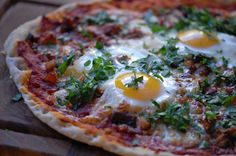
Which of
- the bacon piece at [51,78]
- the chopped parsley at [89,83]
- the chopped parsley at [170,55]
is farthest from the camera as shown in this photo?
the chopped parsley at [170,55]

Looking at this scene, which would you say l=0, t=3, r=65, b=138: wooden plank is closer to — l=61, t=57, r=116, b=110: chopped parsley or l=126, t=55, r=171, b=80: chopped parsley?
l=61, t=57, r=116, b=110: chopped parsley

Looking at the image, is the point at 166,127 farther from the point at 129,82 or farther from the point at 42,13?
the point at 42,13

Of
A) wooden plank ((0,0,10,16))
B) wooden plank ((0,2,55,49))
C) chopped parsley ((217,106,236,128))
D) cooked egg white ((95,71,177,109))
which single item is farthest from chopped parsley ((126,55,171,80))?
wooden plank ((0,0,10,16))

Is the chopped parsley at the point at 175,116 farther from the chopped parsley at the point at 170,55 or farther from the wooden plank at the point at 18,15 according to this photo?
the wooden plank at the point at 18,15

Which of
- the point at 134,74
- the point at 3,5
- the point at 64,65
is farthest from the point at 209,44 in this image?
the point at 3,5

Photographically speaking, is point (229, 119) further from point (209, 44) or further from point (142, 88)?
point (209, 44)

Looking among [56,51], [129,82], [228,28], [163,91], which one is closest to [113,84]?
[129,82]

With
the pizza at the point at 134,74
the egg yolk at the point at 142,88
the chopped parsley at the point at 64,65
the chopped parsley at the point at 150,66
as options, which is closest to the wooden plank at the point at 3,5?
the pizza at the point at 134,74
